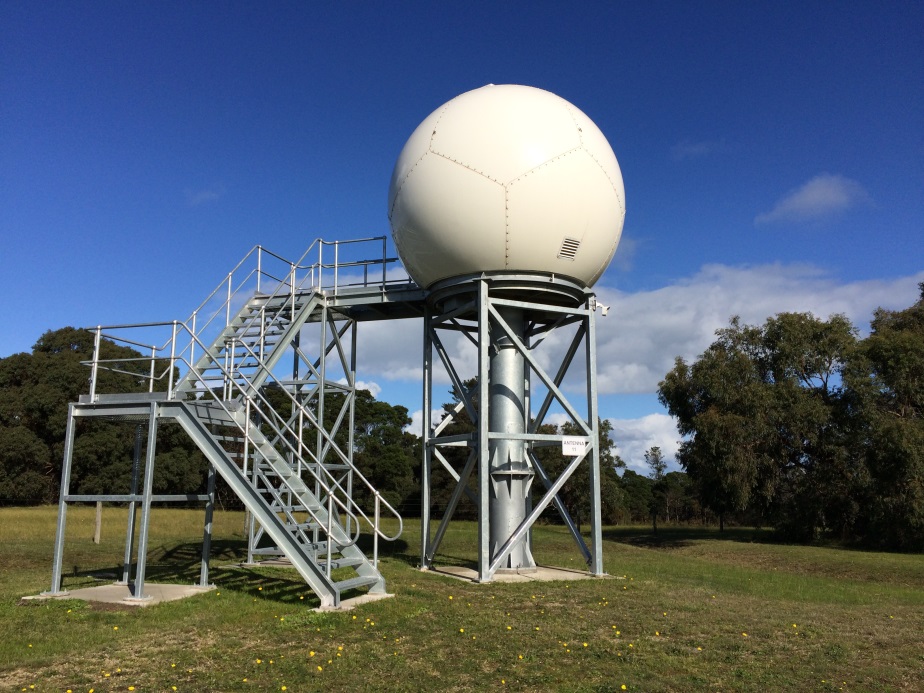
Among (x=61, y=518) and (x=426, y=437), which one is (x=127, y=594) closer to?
(x=61, y=518)

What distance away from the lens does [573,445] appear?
1531 cm

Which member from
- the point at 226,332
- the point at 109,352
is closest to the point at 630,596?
the point at 226,332

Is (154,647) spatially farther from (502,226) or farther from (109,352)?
(109,352)

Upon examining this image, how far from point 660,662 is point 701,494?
29107 mm

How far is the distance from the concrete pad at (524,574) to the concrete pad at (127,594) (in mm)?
4800

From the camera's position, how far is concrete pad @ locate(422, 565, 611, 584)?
47.6 ft

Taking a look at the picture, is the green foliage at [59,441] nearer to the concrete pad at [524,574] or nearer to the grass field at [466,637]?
the grass field at [466,637]

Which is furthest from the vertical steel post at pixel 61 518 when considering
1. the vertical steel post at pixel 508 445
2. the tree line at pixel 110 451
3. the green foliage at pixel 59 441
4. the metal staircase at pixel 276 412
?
the green foliage at pixel 59 441

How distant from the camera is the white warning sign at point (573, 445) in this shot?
A: 15117 millimetres

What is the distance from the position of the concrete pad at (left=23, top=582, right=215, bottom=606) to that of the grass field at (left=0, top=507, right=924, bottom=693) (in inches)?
13.6

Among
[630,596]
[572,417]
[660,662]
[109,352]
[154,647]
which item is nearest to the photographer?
[660,662]

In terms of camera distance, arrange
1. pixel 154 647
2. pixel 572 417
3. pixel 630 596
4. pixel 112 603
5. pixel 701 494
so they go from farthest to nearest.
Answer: pixel 701 494 < pixel 572 417 < pixel 630 596 < pixel 112 603 < pixel 154 647

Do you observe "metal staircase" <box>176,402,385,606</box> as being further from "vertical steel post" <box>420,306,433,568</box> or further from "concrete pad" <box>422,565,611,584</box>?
"vertical steel post" <box>420,306,433,568</box>

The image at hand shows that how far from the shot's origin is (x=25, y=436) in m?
41.8
